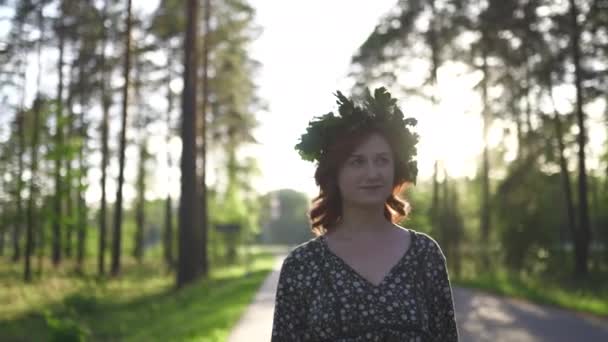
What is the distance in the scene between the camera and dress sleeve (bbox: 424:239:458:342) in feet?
10.6

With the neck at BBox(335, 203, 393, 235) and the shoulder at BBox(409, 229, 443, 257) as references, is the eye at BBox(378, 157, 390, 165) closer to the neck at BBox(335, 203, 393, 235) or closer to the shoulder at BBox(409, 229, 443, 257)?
the neck at BBox(335, 203, 393, 235)

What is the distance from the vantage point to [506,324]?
1404cm

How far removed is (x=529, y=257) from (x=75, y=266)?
19.9 meters

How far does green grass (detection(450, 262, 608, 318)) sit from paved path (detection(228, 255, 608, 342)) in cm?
52

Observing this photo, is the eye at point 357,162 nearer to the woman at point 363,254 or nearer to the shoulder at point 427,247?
the woman at point 363,254

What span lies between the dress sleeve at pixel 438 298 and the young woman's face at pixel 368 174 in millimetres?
323

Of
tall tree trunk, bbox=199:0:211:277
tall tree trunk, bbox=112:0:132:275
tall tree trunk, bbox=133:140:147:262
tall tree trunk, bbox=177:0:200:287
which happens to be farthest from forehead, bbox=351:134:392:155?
tall tree trunk, bbox=133:140:147:262

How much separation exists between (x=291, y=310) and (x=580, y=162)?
23.7 metres

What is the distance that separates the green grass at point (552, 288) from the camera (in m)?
16.9

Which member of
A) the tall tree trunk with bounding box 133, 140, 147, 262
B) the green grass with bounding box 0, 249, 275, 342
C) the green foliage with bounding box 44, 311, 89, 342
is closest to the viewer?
the green foliage with bounding box 44, 311, 89, 342

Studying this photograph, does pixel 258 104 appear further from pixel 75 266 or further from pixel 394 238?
pixel 394 238

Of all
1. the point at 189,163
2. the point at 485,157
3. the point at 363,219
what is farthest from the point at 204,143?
the point at 363,219

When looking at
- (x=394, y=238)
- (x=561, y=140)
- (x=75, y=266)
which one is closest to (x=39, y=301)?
(x=75, y=266)

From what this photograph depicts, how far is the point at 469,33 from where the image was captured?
29141 mm
